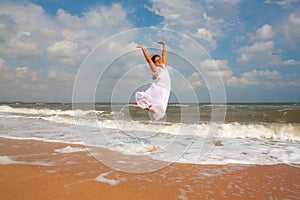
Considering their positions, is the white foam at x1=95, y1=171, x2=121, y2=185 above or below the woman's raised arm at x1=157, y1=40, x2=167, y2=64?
below

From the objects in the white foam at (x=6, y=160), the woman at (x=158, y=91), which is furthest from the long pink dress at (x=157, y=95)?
the white foam at (x=6, y=160)

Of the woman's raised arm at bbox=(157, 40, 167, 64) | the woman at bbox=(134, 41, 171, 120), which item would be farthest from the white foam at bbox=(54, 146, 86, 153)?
the woman's raised arm at bbox=(157, 40, 167, 64)

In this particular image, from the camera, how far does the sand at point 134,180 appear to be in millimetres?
3539

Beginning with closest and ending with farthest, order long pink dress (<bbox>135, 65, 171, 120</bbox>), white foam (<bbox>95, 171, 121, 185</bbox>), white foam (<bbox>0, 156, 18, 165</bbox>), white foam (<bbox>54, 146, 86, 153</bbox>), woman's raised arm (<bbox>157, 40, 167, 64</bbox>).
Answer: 1. white foam (<bbox>95, 171, 121, 185</bbox>)
2. white foam (<bbox>0, 156, 18, 165</bbox>)
3. woman's raised arm (<bbox>157, 40, 167, 64</bbox>)
4. long pink dress (<bbox>135, 65, 171, 120</bbox>)
5. white foam (<bbox>54, 146, 86, 153</bbox>)

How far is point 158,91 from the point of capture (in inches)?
236

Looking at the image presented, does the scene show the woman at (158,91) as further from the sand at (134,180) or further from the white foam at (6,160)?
the white foam at (6,160)

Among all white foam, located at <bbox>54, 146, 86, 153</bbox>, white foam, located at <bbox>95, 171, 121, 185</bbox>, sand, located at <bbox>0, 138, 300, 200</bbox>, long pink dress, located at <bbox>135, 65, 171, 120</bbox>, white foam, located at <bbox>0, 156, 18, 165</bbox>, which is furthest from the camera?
white foam, located at <bbox>54, 146, 86, 153</bbox>

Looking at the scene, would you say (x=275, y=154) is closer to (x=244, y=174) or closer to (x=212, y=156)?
(x=212, y=156)

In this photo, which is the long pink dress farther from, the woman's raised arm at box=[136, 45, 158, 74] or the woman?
the woman's raised arm at box=[136, 45, 158, 74]

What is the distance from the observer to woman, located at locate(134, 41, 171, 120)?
585 centimetres

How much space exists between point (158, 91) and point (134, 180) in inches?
94.8

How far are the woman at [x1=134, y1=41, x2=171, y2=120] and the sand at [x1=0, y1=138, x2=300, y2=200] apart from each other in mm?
1414

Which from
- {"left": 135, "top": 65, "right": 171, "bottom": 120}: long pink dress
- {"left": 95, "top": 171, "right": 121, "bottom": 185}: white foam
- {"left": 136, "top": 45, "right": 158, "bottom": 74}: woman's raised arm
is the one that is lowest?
{"left": 95, "top": 171, "right": 121, "bottom": 185}: white foam

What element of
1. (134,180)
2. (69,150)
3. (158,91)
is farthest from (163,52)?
(69,150)
